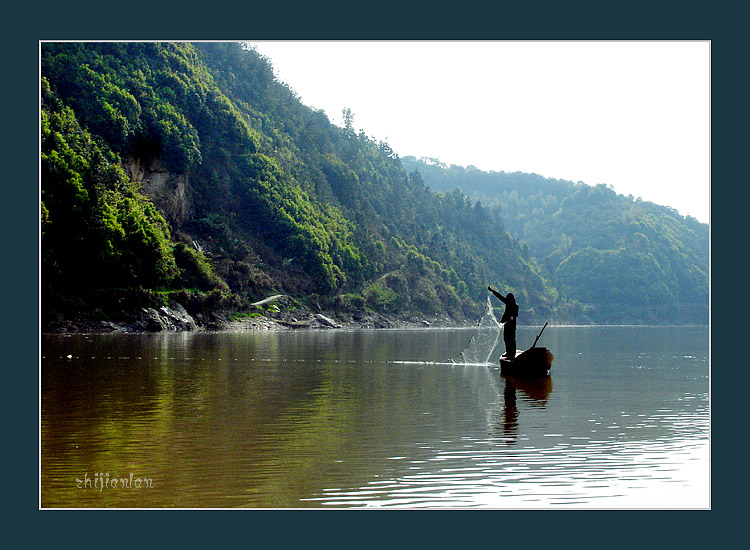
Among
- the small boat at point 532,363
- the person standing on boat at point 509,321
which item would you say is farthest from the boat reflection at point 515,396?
the person standing on boat at point 509,321

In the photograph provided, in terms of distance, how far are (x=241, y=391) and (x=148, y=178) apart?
94.1 metres

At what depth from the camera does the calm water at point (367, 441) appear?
41.3ft

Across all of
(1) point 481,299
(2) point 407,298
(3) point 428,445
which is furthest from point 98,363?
(1) point 481,299

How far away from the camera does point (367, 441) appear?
668 inches

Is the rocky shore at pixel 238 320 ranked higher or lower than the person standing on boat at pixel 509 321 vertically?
lower

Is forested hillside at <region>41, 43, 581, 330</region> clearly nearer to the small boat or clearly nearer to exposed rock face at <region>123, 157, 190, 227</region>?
exposed rock face at <region>123, 157, 190, 227</region>

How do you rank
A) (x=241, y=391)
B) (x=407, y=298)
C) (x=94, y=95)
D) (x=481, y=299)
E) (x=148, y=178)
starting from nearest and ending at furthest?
1. (x=241, y=391)
2. (x=94, y=95)
3. (x=148, y=178)
4. (x=407, y=298)
5. (x=481, y=299)

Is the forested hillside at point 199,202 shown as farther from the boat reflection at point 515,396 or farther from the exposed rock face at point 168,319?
the boat reflection at point 515,396

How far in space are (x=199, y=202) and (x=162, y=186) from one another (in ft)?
45.3

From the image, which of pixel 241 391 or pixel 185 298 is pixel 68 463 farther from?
pixel 185 298

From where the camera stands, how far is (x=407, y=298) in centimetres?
16262

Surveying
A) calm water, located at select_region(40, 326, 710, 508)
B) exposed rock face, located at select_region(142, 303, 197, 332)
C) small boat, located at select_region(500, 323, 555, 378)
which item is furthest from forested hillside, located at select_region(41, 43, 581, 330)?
calm water, located at select_region(40, 326, 710, 508)

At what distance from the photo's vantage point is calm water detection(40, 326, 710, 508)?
1258 cm

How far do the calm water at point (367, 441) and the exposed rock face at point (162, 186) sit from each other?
83291 mm
